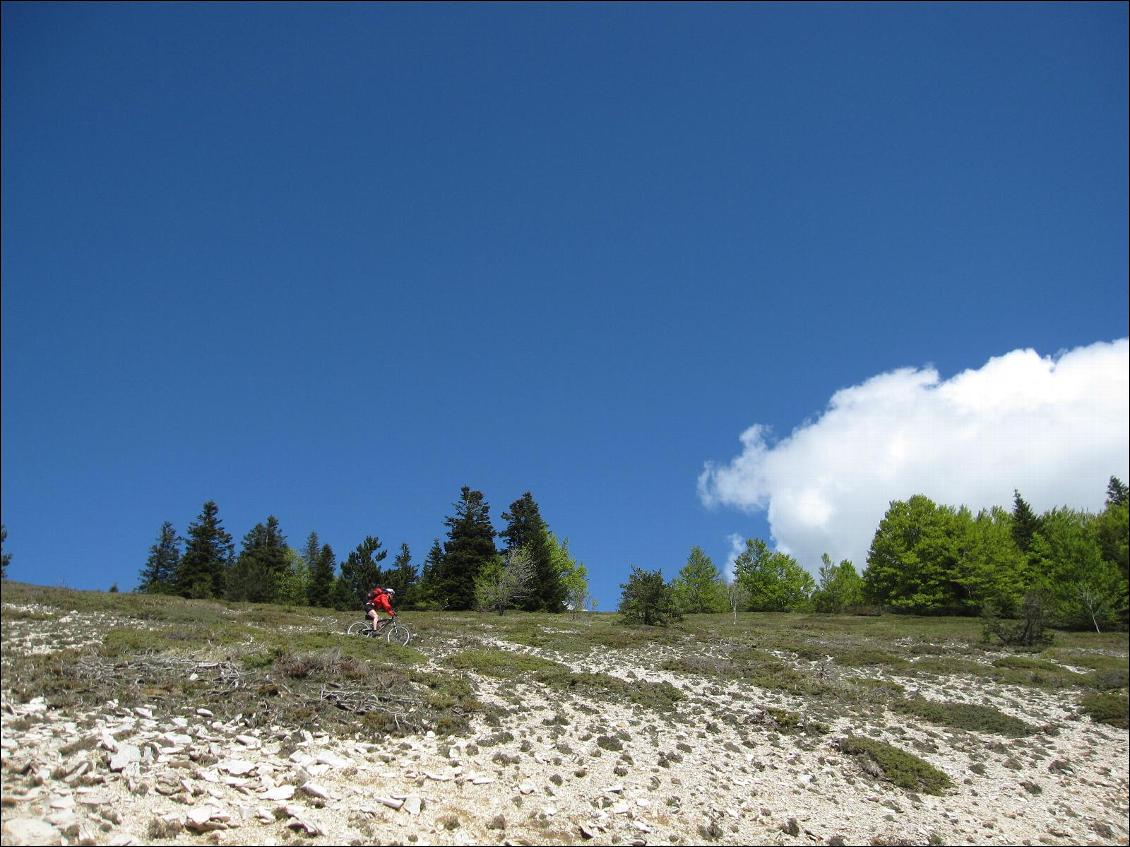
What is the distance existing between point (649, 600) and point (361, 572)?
30.5 meters

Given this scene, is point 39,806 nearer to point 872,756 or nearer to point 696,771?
point 696,771

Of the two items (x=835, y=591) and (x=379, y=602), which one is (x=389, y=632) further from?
(x=835, y=591)

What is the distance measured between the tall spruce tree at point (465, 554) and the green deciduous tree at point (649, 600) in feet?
79.1

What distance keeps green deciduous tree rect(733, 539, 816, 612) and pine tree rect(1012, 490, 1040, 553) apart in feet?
77.0

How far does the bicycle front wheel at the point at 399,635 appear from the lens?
27.8 meters

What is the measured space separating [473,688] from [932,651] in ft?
93.6

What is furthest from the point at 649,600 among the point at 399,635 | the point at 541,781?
the point at 541,781

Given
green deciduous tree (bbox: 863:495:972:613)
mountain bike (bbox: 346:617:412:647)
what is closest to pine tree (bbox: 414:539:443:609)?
mountain bike (bbox: 346:617:412:647)

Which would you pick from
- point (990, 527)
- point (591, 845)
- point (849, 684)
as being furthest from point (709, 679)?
point (990, 527)

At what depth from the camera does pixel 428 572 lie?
69.5m

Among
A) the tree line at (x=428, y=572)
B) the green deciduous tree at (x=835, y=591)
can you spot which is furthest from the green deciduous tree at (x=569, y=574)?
the green deciduous tree at (x=835, y=591)

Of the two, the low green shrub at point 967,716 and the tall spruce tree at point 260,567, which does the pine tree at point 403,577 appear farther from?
the low green shrub at point 967,716

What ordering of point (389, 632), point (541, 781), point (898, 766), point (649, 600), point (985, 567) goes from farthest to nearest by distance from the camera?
point (985, 567)
point (649, 600)
point (389, 632)
point (898, 766)
point (541, 781)

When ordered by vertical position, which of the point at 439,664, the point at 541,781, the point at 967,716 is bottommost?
the point at 967,716
